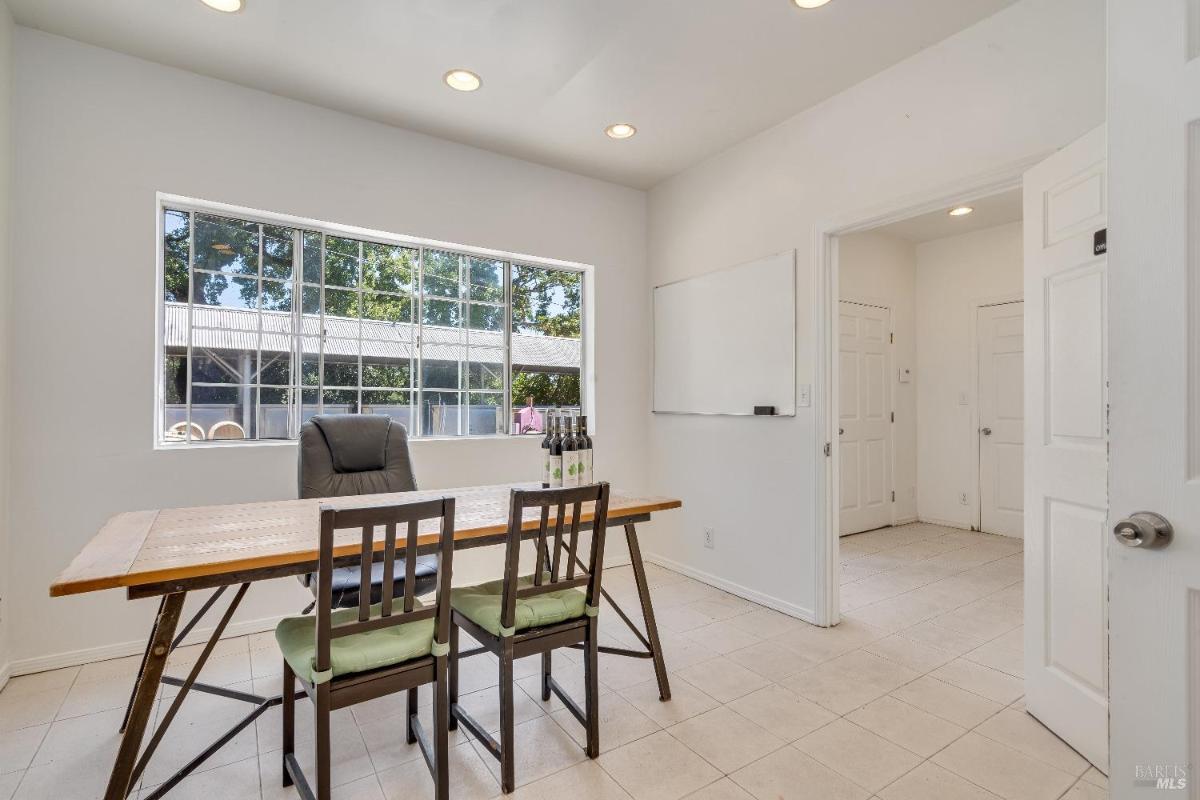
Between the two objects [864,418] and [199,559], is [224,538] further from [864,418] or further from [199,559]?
[864,418]

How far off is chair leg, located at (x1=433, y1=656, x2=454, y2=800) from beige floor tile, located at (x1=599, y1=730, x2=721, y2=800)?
0.53m

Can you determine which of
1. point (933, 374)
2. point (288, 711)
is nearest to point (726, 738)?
point (288, 711)

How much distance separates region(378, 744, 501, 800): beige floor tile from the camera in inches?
67.2

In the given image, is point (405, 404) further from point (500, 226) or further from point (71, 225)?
point (71, 225)

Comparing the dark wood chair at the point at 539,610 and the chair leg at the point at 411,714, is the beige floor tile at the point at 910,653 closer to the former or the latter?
the dark wood chair at the point at 539,610

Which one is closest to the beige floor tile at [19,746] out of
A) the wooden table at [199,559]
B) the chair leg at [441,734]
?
the wooden table at [199,559]

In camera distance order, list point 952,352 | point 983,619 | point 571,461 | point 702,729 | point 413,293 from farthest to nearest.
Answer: point 952,352, point 413,293, point 983,619, point 571,461, point 702,729

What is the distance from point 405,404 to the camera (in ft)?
11.3

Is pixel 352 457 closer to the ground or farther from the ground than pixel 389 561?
farther from the ground

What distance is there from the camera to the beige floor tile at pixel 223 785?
1.70m

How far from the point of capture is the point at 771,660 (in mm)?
2605

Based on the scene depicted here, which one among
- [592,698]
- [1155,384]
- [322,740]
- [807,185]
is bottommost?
[592,698]

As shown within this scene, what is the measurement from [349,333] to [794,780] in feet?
9.79

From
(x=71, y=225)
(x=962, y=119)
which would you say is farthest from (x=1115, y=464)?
(x=71, y=225)
